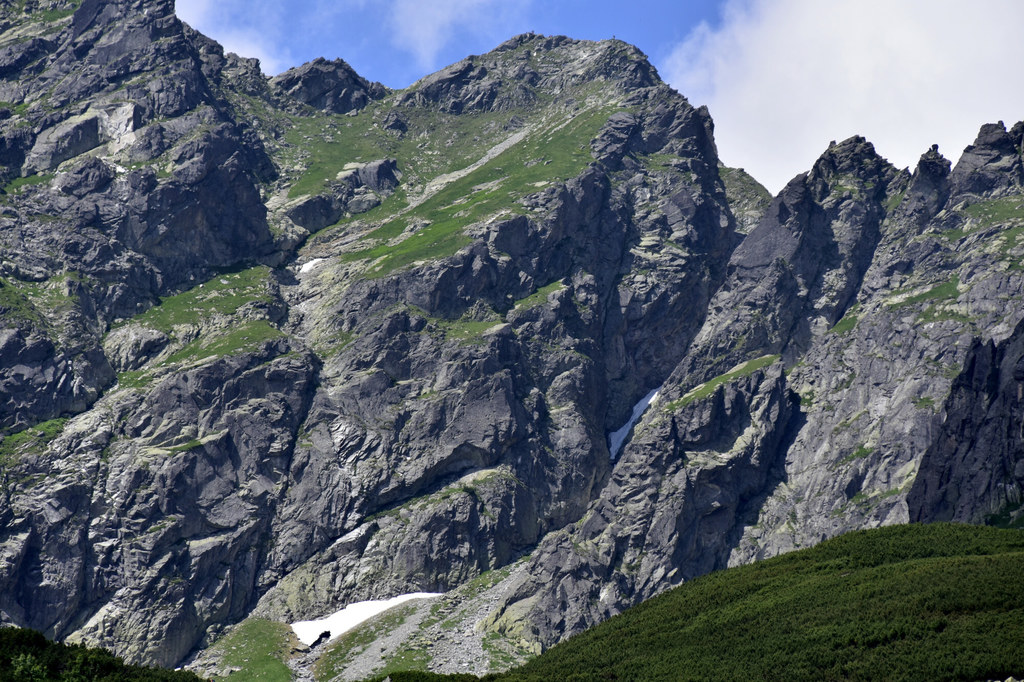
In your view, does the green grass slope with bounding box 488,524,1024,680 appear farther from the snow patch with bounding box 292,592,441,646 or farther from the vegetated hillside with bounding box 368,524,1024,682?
the snow patch with bounding box 292,592,441,646

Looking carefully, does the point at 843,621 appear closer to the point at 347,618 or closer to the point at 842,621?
the point at 842,621

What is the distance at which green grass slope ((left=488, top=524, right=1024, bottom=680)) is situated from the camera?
108 metres

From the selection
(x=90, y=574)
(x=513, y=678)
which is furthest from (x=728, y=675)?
(x=90, y=574)

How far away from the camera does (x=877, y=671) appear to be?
354ft

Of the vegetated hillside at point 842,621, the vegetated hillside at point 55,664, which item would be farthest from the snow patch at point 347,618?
the vegetated hillside at point 55,664

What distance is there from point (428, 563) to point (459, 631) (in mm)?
20108

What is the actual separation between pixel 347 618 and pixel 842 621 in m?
98.3

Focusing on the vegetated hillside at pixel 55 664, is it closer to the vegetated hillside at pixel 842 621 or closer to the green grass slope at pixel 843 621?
the vegetated hillside at pixel 842 621

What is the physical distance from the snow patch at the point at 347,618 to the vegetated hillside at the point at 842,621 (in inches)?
2124

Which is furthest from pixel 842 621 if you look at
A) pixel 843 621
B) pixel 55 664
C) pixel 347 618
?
pixel 347 618

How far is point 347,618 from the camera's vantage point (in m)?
191

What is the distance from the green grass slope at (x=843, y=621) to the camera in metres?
108

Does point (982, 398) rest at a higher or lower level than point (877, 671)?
higher

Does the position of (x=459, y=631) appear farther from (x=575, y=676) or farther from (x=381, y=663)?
(x=575, y=676)
